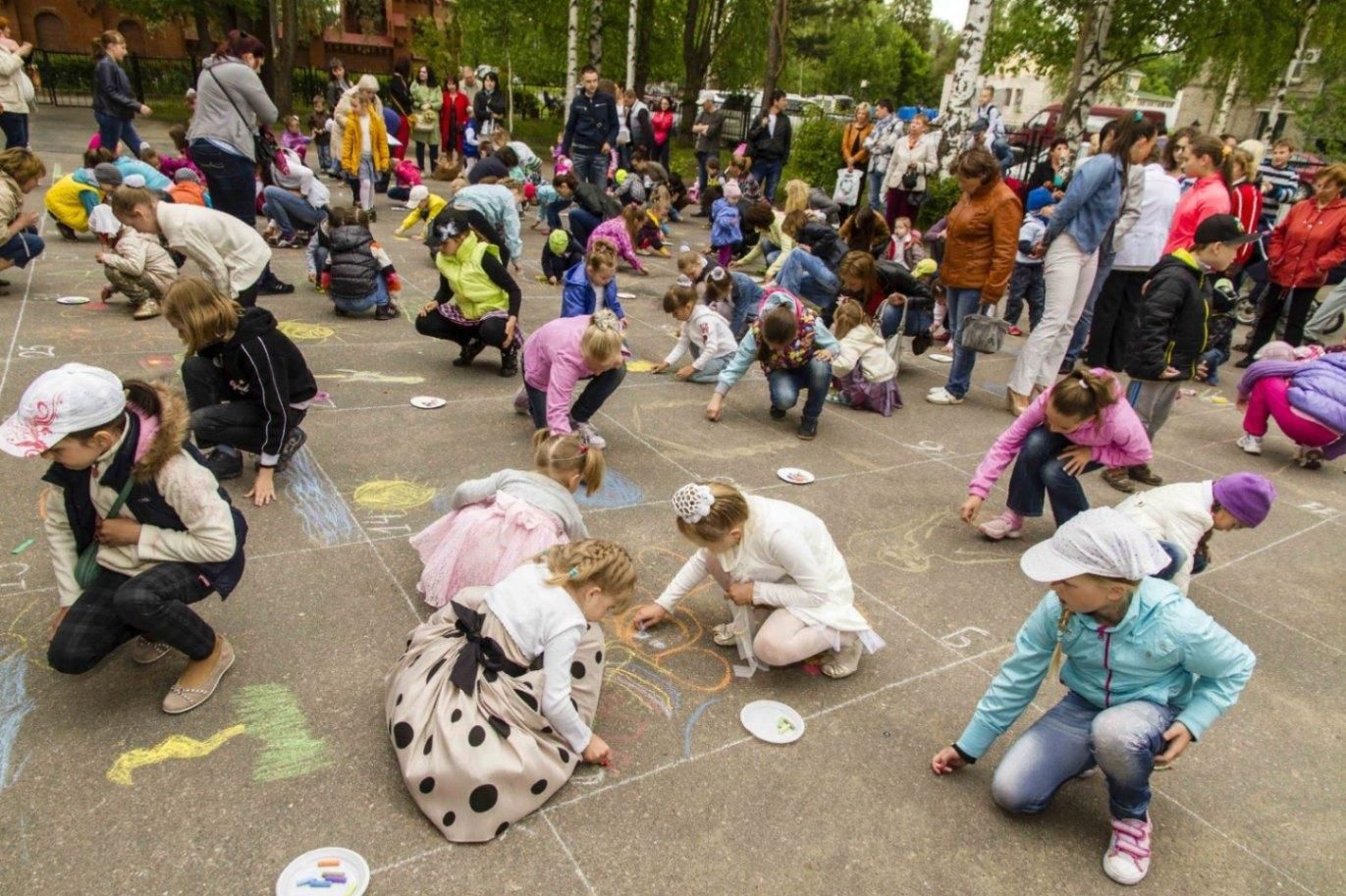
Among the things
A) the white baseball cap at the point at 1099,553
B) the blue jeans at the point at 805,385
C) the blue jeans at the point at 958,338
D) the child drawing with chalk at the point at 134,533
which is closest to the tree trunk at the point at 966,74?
the blue jeans at the point at 958,338

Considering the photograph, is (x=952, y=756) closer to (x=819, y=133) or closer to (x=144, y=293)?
(x=144, y=293)

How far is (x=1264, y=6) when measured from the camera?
18.4 meters

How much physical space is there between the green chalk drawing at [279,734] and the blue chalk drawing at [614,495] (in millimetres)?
1790

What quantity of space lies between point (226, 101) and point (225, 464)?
368 cm

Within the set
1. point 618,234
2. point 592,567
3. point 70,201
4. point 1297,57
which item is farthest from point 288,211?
point 1297,57

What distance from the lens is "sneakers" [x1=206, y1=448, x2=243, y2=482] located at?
13.3ft

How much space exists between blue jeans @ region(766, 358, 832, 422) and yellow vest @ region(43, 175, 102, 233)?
260 inches

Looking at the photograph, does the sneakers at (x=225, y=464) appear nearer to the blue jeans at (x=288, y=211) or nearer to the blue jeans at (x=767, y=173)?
the blue jeans at (x=288, y=211)

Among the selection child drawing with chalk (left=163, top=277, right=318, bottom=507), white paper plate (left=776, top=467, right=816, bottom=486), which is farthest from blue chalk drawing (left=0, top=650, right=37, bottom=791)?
white paper plate (left=776, top=467, right=816, bottom=486)

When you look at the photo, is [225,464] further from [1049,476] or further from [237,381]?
[1049,476]

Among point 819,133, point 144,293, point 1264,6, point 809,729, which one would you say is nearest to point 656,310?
point 144,293

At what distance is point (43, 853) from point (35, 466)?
2518mm

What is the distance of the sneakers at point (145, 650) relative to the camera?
9.09 ft

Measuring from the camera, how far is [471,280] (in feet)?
19.1
